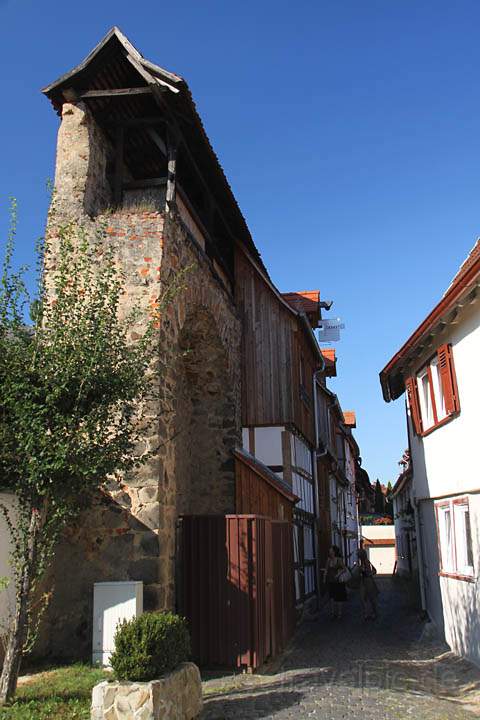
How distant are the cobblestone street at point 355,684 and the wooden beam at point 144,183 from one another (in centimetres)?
649

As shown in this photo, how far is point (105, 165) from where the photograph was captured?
32.1 ft

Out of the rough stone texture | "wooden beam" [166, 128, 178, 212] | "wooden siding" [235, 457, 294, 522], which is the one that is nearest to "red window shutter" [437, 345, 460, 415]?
"wooden siding" [235, 457, 294, 522]

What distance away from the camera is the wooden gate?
806 cm

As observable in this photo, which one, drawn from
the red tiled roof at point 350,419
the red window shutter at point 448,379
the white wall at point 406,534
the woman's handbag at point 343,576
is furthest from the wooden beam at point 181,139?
the red tiled roof at point 350,419

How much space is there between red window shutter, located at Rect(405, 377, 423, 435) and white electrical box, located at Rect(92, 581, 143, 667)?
6478 millimetres

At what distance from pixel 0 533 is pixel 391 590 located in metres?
18.1

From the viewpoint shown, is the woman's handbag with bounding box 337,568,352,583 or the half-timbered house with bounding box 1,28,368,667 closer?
the half-timbered house with bounding box 1,28,368,667

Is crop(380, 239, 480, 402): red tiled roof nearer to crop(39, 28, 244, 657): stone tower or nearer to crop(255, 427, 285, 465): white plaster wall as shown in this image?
crop(255, 427, 285, 465): white plaster wall

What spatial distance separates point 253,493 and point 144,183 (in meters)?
5.39

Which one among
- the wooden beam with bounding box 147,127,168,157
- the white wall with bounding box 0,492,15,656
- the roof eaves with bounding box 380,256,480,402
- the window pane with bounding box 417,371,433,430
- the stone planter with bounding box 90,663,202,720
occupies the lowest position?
the stone planter with bounding box 90,663,202,720

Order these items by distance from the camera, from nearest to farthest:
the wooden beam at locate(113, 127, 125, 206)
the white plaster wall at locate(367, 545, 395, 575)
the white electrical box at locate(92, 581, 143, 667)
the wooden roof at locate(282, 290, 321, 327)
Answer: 1. the white electrical box at locate(92, 581, 143, 667)
2. the wooden beam at locate(113, 127, 125, 206)
3. the wooden roof at locate(282, 290, 321, 327)
4. the white plaster wall at locate(367, 545, 395, 575)

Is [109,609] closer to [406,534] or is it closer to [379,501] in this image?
[406,534]

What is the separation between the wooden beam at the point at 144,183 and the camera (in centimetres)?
935

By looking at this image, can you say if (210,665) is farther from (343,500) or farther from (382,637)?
(343,500)
